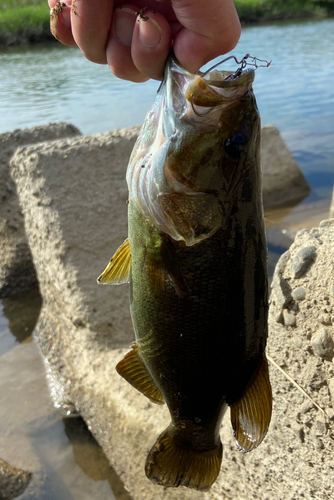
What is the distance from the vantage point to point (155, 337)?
4.91ft

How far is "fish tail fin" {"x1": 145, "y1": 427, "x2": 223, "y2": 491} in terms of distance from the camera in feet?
5.45

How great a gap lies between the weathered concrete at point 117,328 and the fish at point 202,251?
1.33ft

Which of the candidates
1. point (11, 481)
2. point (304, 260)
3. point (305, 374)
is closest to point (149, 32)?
point (304, 260)

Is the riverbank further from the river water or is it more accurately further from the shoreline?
the river water

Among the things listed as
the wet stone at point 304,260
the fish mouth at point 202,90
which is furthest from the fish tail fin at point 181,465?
the fish mouth at point 202,90

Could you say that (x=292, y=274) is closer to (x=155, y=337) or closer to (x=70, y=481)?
(x=155, y=337)

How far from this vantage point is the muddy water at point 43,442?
2.95 metres

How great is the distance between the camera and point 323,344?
1.70m

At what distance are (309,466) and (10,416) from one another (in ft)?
8.04

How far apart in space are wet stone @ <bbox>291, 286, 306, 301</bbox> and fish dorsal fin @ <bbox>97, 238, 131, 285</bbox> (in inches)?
28.6

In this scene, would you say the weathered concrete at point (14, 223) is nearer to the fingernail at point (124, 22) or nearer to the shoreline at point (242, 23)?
the fingernail at point (124, 22)

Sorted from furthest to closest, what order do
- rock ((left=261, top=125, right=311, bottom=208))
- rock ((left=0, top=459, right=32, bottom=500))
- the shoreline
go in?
the shoreline, rock ((left=261, top=125, right=311, bottom=208)), rock ((left=0, top=459, right=32, bottom=500))

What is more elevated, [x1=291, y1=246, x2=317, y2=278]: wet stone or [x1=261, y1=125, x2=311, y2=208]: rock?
[x1=291, y1=246, x2=317, y2=278]: wet stone

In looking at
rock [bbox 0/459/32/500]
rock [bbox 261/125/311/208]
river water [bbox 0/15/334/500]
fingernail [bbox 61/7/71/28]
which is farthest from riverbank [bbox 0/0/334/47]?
fingernail [bbox 61/7/71/28]
